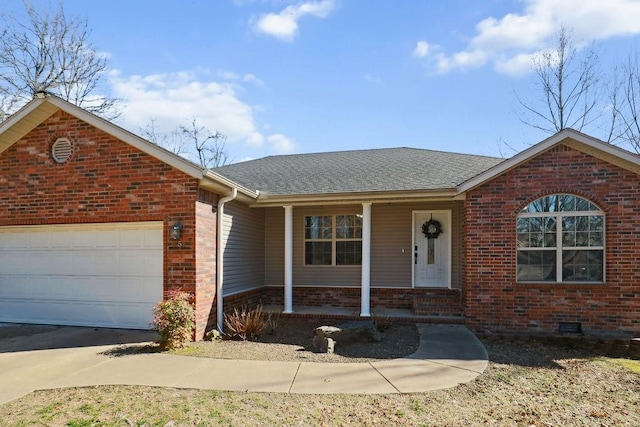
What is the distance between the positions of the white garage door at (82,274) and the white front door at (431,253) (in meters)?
6.06

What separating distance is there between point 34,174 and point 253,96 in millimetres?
7150

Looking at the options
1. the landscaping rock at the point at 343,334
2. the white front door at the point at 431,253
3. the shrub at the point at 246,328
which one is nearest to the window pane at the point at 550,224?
the white front door at the point at 431,253

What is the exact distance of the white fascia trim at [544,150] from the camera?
7273mm

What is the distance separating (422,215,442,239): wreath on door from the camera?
9953mm

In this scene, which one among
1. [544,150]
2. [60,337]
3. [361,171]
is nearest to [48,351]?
[60,337]

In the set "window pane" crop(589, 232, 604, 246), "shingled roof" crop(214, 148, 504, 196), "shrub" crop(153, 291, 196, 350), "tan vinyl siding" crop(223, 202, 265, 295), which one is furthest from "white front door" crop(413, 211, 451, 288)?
"shrub" crop(153, 291, 196, 350)

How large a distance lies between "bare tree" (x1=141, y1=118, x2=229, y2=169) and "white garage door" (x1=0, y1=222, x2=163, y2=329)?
20474mm

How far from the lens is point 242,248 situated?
938cm

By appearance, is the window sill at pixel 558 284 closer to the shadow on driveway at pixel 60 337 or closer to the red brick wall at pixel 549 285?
the red brick wall at pixel 549 285

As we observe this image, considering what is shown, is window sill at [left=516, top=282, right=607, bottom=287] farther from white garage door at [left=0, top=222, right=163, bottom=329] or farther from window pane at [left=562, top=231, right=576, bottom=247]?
white garage door at [left=0, top=222, right=163, bottom=329]

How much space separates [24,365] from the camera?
18.9ft

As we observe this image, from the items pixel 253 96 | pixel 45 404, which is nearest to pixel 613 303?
pixel 45 404

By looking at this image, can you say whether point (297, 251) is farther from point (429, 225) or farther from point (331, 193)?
point (429, 225)

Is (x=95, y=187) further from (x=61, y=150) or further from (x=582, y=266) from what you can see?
(x=582, y=266)
